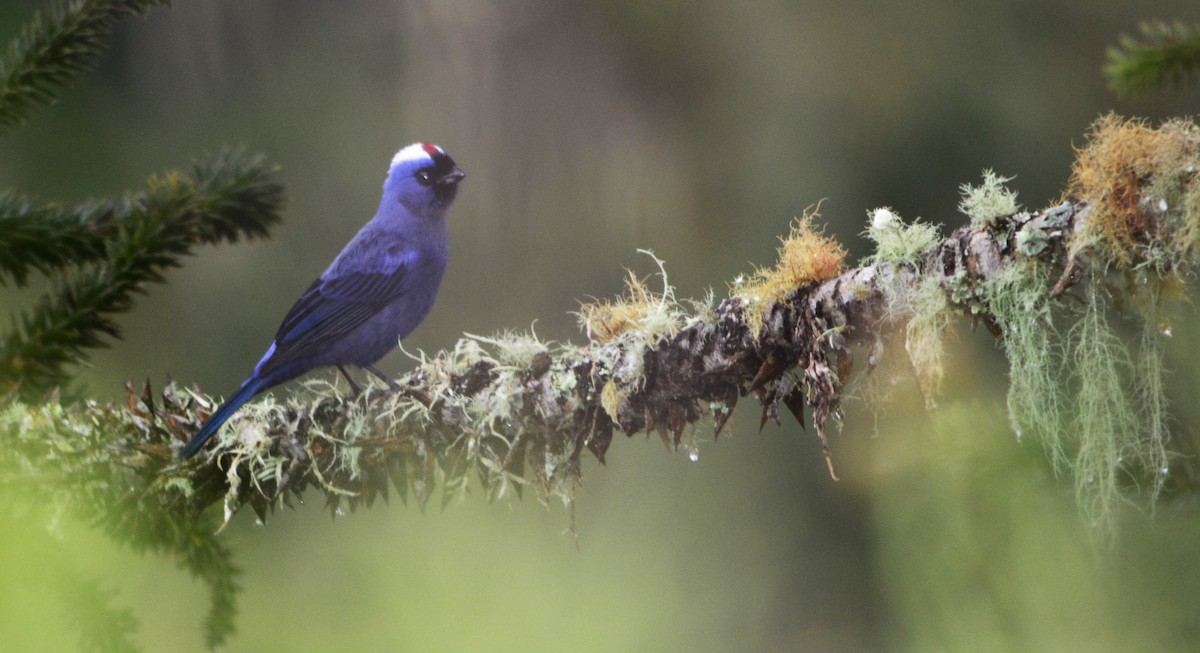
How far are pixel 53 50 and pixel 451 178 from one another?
1266 mm

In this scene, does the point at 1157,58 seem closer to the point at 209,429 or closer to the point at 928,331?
the point at 928,331

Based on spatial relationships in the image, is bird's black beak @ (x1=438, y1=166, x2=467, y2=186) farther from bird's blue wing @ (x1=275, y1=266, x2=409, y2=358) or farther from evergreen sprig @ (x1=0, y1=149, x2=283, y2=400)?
evergreen sprig @ (x1=0, y1=149, x2=283, y2=400)

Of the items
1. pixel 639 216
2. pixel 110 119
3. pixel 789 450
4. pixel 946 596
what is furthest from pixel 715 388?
pixel 110 119

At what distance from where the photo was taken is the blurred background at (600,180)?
2518mm

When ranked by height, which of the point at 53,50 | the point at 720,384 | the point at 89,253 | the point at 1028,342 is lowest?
the point at 89,253

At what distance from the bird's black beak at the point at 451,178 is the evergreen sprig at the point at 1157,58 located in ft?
4.88

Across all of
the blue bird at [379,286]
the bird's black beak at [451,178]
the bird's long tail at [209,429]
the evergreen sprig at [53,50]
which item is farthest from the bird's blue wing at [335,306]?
the evergreen sprig at [53,50]

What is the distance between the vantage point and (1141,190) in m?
0.79

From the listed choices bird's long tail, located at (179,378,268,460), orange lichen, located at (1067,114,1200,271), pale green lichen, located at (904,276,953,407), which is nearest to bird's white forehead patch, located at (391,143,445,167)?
bird's long tail, located at (179,378,268,460)

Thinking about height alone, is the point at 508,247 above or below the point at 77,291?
above

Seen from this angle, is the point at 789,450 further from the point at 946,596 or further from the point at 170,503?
the point at 170,503

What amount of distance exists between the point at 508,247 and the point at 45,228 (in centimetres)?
221

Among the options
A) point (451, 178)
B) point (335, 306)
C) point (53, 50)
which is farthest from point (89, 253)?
point (451, 178)

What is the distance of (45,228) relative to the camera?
689mm
